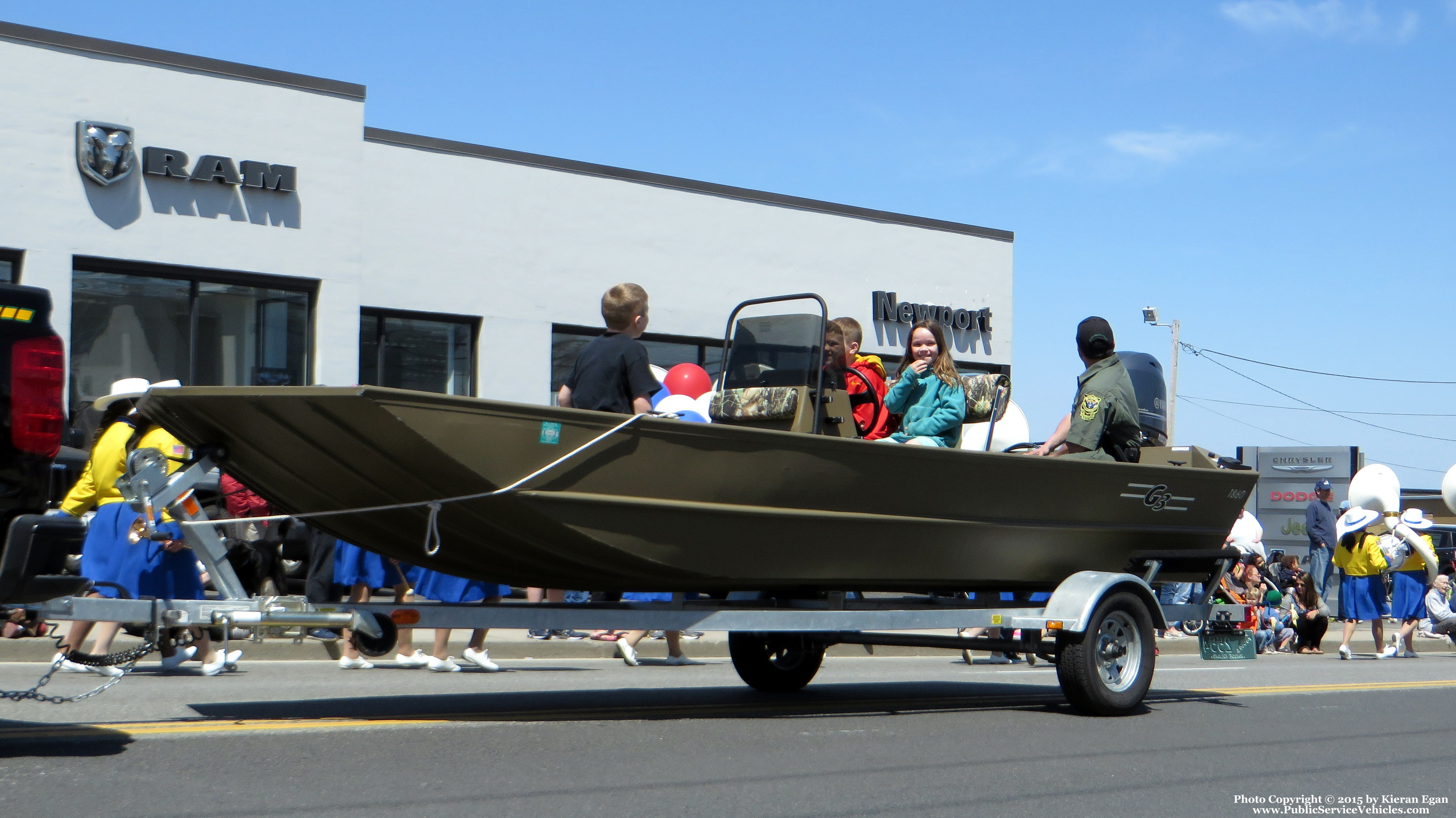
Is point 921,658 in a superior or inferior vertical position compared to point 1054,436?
inferior

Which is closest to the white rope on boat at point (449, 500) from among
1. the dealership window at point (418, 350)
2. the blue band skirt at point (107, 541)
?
the blue band skirt at point (107, 541)

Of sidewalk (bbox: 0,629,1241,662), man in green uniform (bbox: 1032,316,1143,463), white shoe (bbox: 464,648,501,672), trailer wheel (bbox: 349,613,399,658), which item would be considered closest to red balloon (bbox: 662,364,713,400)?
sidewalk (bbox: 0,629,1241,662)

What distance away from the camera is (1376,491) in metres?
14.4

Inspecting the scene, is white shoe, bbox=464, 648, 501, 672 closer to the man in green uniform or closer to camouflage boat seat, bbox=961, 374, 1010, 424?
camouflage boat seat, bbox=961, 374, 1010, 424

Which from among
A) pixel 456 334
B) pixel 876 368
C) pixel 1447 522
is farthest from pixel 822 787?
pixel 1447 522

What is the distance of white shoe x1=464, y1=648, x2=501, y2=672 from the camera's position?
963 centimetres

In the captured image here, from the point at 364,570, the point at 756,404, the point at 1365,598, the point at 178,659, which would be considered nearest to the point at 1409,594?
the point at 1365,598

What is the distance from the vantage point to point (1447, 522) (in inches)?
1395

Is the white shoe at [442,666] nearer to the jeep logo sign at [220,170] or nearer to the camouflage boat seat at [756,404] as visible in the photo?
the camouflage boat seat at [756,404]

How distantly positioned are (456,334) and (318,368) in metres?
2.35

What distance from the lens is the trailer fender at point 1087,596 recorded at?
23.1 ft

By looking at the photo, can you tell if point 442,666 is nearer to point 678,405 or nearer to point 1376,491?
point 678,405

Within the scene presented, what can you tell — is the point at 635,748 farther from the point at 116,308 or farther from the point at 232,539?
Answer: the point at 116,308

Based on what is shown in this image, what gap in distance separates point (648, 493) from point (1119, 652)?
3.04m
